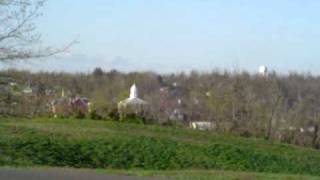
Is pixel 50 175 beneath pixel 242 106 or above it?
beneath

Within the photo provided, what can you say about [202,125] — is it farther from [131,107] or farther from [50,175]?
[50,175]

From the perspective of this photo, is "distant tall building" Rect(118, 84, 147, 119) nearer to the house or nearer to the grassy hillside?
the house

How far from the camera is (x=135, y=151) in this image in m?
29.8

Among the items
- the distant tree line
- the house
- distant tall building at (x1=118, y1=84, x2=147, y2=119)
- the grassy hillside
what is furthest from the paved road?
the house

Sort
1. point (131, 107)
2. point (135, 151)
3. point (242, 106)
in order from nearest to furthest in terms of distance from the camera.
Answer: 1. point (135, 151)
2. point (131, 107)
3. point (242, 106)

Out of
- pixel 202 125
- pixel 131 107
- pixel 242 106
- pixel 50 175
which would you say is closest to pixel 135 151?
pixel 50 175

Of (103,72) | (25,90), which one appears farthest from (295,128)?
(103,72)

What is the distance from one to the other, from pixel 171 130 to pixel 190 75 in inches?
1372

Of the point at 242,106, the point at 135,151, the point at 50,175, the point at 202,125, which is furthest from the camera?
the point at 242,106

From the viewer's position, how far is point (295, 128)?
151ft

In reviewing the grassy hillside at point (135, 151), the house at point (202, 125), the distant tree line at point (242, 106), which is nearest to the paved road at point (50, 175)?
the grassy hillside at point (135, 151)

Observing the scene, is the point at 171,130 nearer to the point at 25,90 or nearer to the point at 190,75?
the point at 25,90

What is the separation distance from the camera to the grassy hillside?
2747cm

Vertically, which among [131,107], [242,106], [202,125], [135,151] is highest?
[242,106]
